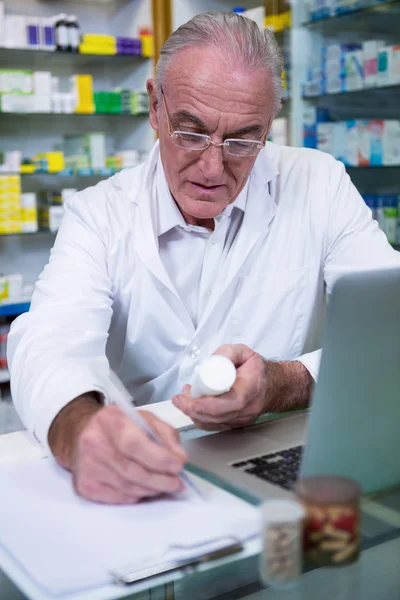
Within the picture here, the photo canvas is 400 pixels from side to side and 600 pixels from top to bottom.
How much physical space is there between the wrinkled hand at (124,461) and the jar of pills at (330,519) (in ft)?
0.64

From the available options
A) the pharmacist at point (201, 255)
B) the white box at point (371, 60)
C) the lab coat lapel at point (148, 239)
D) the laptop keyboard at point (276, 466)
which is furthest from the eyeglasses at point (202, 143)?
the white box at point (371, 60)

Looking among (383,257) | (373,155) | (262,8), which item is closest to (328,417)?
(383,257)

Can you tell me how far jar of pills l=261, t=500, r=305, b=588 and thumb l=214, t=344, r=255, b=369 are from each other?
397mm

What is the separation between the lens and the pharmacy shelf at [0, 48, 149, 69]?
4.09m

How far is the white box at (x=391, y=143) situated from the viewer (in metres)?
3.57

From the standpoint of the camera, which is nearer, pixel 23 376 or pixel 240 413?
pixel 240 413

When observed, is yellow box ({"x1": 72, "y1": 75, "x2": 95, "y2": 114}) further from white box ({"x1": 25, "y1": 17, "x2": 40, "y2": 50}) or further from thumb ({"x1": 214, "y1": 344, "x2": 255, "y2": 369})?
thumb ({"x1": 214, "y1": 344, "x2": 255, "y2": 369})

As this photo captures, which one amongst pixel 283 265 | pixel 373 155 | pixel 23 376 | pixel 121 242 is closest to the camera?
pixel 23 376

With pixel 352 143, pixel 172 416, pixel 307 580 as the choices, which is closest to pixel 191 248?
pixel 172 416

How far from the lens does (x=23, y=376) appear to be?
116 centimetres

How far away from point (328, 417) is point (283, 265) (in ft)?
3.24

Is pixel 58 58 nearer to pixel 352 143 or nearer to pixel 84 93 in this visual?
pixel 84 93

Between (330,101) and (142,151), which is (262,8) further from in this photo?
(142,151)

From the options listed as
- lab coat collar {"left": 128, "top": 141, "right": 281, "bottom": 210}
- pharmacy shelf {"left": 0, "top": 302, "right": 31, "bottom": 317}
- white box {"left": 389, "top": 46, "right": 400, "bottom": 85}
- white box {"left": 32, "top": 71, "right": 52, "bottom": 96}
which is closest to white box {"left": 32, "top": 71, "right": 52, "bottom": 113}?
white box {"left": 32, "top": 71, "right": 52, "bottom": 96}
